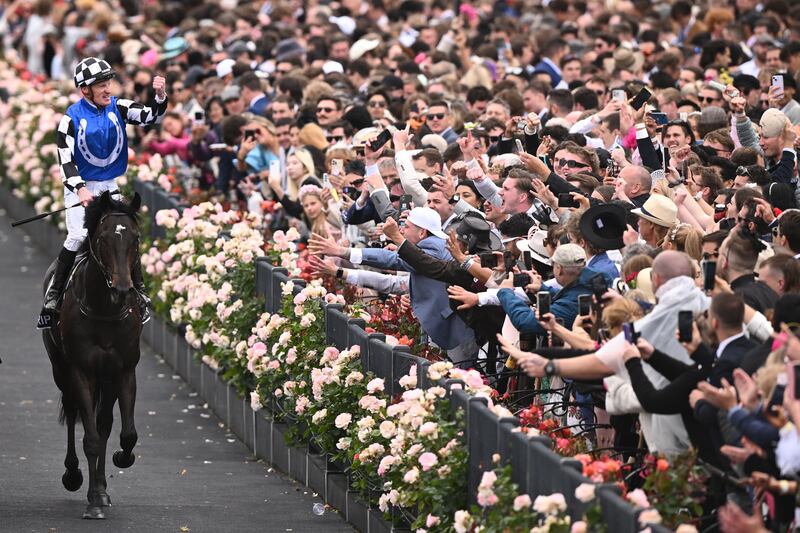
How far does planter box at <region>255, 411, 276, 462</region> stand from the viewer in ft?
52.3

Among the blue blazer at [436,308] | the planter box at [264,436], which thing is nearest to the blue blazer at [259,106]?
the planter box at [264,436]

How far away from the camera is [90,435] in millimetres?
13695

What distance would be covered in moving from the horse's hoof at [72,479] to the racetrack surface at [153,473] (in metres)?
0.09

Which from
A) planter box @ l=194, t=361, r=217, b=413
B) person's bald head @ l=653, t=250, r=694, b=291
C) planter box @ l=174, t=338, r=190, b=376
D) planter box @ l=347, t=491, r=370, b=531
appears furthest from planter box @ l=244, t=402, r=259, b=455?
person's bald head @ l=653, t=250, r=694, b=291

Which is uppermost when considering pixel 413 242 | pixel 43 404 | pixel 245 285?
pixel 413 242

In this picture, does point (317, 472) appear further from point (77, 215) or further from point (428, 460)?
point (428, 460)

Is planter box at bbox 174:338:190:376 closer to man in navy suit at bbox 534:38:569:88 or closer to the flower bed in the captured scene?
the flower bed

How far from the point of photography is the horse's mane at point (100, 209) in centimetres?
1330

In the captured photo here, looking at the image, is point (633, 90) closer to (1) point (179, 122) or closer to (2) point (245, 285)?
(2) point (245, 285)

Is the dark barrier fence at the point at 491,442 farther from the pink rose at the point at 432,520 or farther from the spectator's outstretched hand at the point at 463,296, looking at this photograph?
the spectator's outstretched hand at the point at 463,296

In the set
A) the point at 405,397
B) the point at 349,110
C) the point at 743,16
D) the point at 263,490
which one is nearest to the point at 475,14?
the point at 743,16

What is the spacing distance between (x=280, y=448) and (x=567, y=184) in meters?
3.58

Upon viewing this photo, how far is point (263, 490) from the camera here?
14898 millimetres

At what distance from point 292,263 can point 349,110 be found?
326cm
